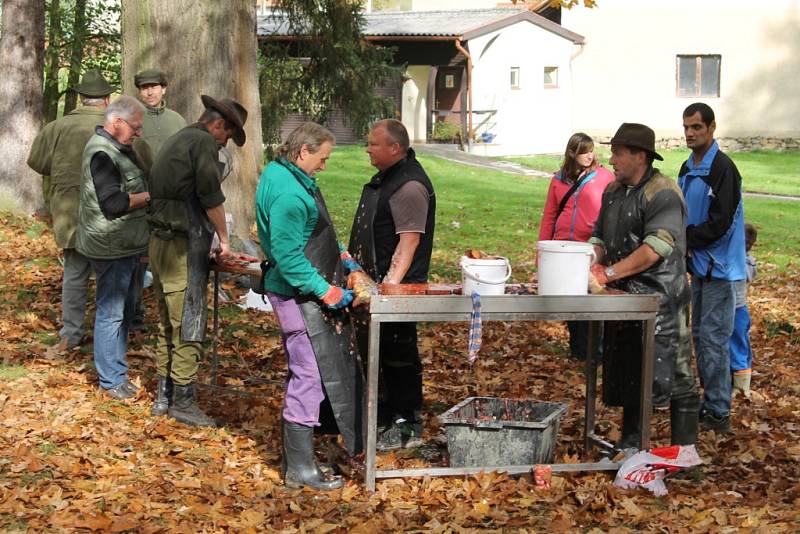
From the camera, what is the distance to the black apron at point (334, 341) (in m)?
5.65

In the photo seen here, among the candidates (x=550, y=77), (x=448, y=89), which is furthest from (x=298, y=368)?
(x=550, y=77)

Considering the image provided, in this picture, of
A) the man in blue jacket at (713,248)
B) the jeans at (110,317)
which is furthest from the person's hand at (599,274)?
the jeans at (110,317)

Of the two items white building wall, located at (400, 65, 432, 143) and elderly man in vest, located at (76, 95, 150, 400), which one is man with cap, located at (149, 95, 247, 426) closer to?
elderly man in vest, located at (76, 95, 150, 400)

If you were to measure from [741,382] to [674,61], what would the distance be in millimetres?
29129

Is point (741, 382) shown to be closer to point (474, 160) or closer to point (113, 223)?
point (113, 223)

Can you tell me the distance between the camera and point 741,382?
312 inches

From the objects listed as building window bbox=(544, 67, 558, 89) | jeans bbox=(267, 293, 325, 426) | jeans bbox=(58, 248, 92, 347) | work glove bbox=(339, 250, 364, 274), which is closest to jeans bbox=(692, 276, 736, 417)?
work glove bbox=(339, 250, 364, 274)

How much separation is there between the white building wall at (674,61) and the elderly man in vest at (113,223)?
1178 inches

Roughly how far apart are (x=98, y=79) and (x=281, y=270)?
153 inches

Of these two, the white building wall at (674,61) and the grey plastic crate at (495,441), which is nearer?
the grey plastic crate at (495,441)

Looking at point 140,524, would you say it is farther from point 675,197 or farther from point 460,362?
point 460,362

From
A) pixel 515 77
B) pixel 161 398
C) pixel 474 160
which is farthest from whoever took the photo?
pixel 515 77

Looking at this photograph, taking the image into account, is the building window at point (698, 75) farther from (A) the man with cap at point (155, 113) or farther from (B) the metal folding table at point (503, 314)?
(B) the metal folding table at point (503, 314)

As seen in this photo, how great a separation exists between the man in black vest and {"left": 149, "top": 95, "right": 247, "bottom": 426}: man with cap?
1000 mm
